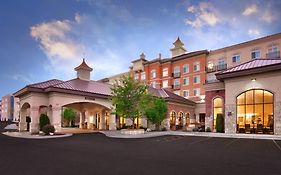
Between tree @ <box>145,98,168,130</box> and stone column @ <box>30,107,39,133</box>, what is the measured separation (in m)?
13.3

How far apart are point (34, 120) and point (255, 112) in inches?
970

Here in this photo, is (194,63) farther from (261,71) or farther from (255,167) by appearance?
(255,167)

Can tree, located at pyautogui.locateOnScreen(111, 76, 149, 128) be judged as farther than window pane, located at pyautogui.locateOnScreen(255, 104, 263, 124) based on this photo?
Yes

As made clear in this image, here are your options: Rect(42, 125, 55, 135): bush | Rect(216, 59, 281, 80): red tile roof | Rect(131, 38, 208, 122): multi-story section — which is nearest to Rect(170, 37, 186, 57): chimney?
Rect(131, 38, 208, 122): multi-story section

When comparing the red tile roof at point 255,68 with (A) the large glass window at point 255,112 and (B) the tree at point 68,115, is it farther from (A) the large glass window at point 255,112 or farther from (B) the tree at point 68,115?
(B) the tree at point 68,115

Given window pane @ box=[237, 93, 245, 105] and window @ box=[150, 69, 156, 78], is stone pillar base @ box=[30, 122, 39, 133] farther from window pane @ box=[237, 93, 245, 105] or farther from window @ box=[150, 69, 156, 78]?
window @ box=[150, 69, 156, 78]

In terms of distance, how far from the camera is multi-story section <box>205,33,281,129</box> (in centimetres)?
2792

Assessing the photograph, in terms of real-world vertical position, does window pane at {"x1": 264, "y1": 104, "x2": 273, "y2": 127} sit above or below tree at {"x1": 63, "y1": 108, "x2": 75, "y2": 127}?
above

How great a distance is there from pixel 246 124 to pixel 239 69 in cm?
602

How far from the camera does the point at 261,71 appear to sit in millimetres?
22969

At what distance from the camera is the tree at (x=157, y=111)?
3030 cm

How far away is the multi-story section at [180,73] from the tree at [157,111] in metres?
11.4

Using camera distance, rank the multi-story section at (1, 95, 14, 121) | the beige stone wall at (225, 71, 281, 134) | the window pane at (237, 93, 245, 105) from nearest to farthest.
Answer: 1. the beige stone wall at (225, 71, 281, 134)
2. the window pane at (237, 93, 245, 105)
3. the multi-story section at (1, 95, 14, 121)

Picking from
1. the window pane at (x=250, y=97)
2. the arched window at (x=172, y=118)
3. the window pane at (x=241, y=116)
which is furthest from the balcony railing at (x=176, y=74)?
the window pane at (x=250, y=97)
